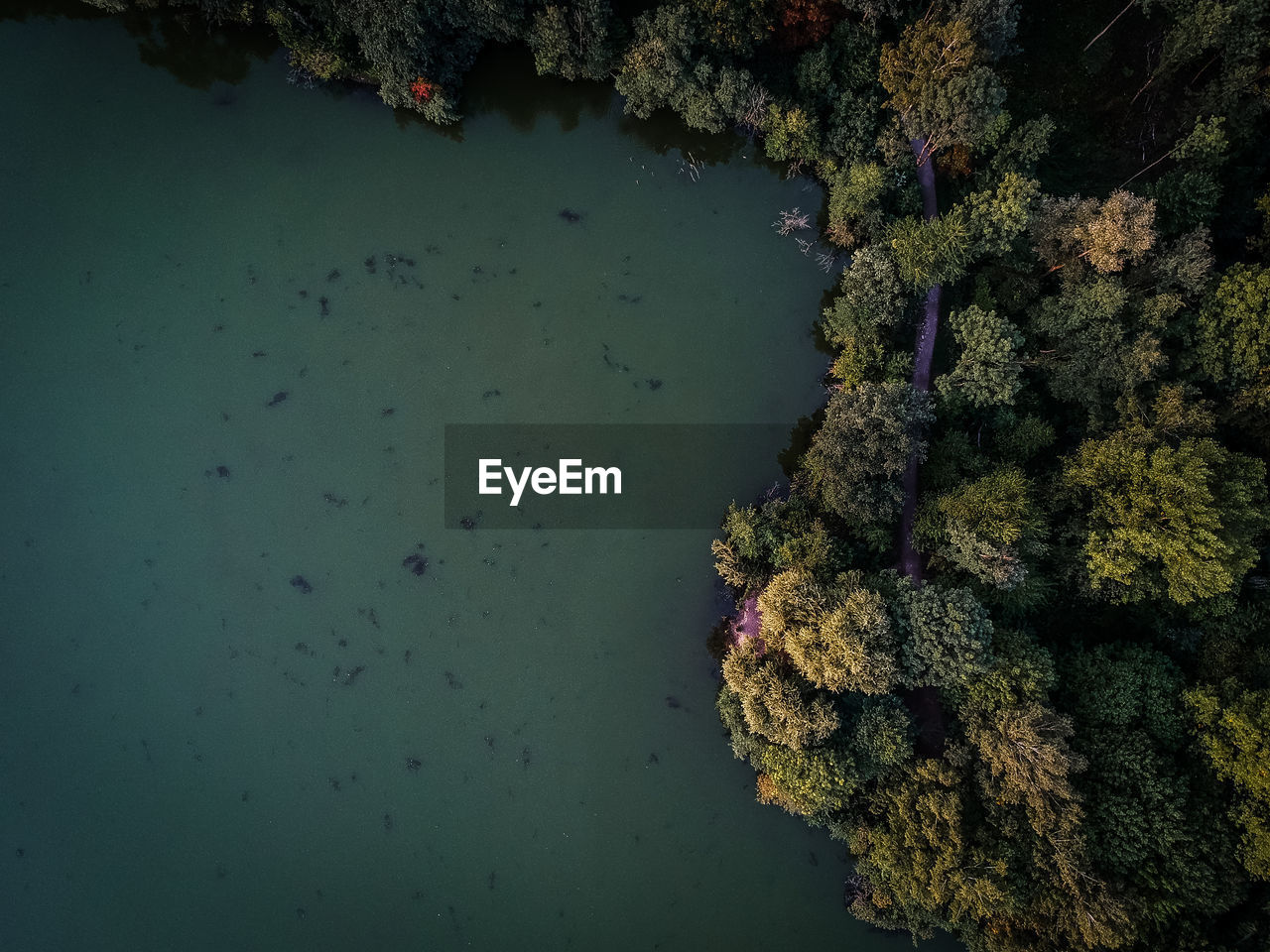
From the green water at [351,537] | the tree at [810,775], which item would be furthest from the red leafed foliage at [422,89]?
the tree at [810,775]

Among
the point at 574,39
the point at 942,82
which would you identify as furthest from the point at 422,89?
the point at 942,82

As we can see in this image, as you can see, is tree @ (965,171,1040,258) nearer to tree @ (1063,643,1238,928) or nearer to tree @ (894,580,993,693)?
tree @ (894,580,993,693)

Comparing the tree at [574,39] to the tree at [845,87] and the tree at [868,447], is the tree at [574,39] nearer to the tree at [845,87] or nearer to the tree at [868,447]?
the tree at [845,87]

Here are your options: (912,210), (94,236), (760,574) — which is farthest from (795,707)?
(94,236)

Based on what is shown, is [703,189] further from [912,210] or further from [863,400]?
[863,400]

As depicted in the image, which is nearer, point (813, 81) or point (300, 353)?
point (813, 81)

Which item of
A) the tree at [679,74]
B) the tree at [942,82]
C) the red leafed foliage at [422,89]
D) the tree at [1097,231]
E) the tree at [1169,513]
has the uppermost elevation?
the red leafed foliage at [422,89]
